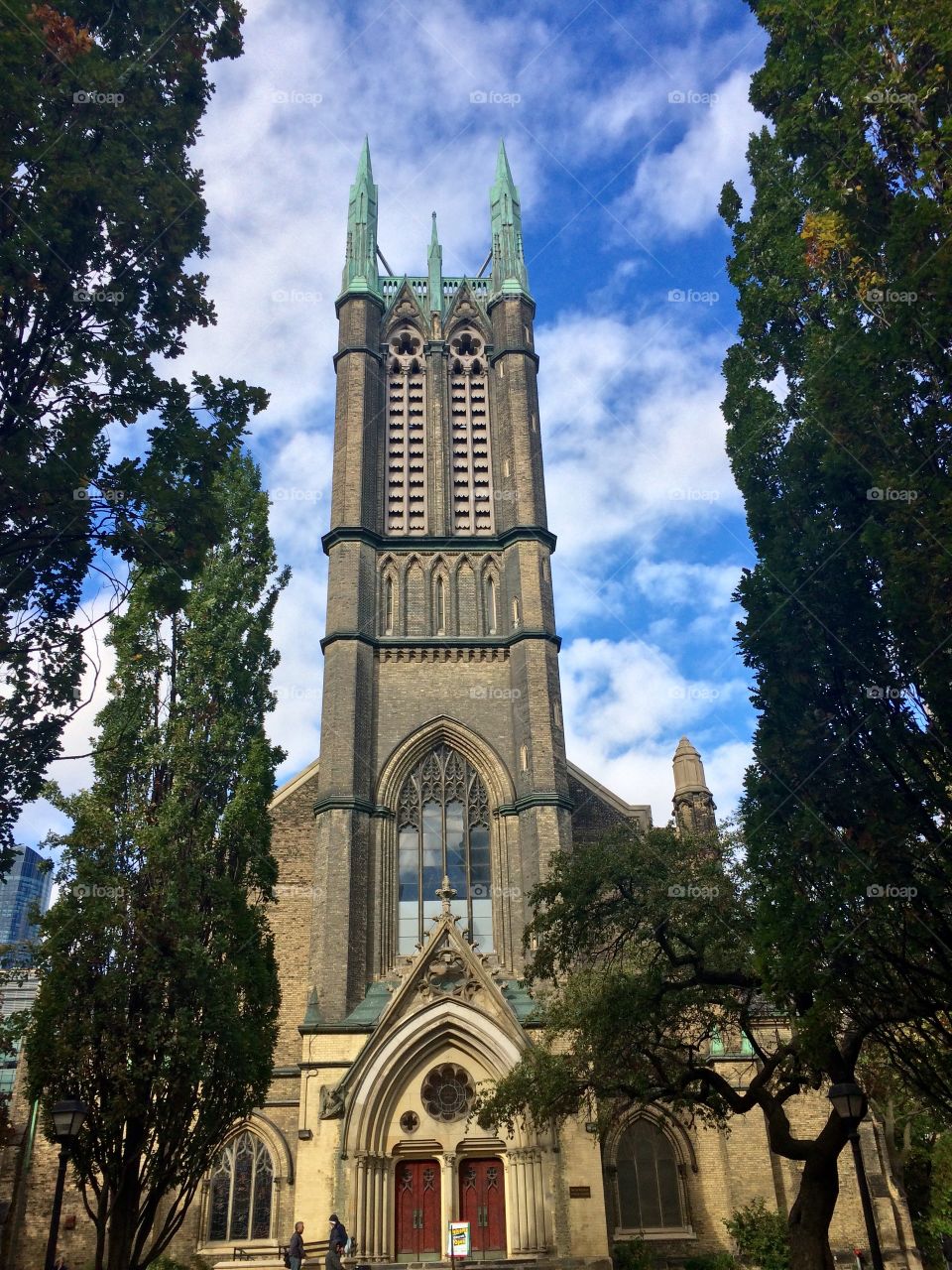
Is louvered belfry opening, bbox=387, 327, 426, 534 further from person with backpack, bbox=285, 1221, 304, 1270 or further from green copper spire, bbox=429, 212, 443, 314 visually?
person with backpack, bbox=285, 1221, 304, 1270

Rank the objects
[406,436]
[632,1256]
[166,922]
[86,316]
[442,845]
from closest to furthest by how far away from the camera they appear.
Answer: [86,316]
[166,922]
[632,1256]
[442,845]
[406,436]

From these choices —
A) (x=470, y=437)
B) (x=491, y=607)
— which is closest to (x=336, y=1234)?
(x=491, y=607)

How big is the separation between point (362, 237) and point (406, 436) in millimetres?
8895

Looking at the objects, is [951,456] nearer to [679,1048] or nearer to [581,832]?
[679,1048]

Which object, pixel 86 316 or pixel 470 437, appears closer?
Answer: pixel 86 316

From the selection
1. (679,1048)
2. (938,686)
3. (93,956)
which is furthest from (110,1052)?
(938,686)

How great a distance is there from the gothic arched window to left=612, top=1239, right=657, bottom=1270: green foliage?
107cm

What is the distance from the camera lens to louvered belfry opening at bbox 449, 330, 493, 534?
108ft

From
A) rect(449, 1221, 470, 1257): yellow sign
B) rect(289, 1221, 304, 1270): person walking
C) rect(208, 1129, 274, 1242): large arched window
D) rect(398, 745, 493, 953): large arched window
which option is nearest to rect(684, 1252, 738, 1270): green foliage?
rect(449, 1221, 470, 1257): yellow sign

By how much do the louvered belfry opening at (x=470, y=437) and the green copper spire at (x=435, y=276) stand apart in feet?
5.90

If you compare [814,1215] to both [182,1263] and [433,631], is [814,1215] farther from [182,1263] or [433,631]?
[433,631]

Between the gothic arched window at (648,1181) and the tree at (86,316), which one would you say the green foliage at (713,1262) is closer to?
the gothic arched window at (648,1181)

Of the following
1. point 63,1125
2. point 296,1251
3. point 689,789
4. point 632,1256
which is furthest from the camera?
point 689,789

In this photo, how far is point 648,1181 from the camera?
950 inches
